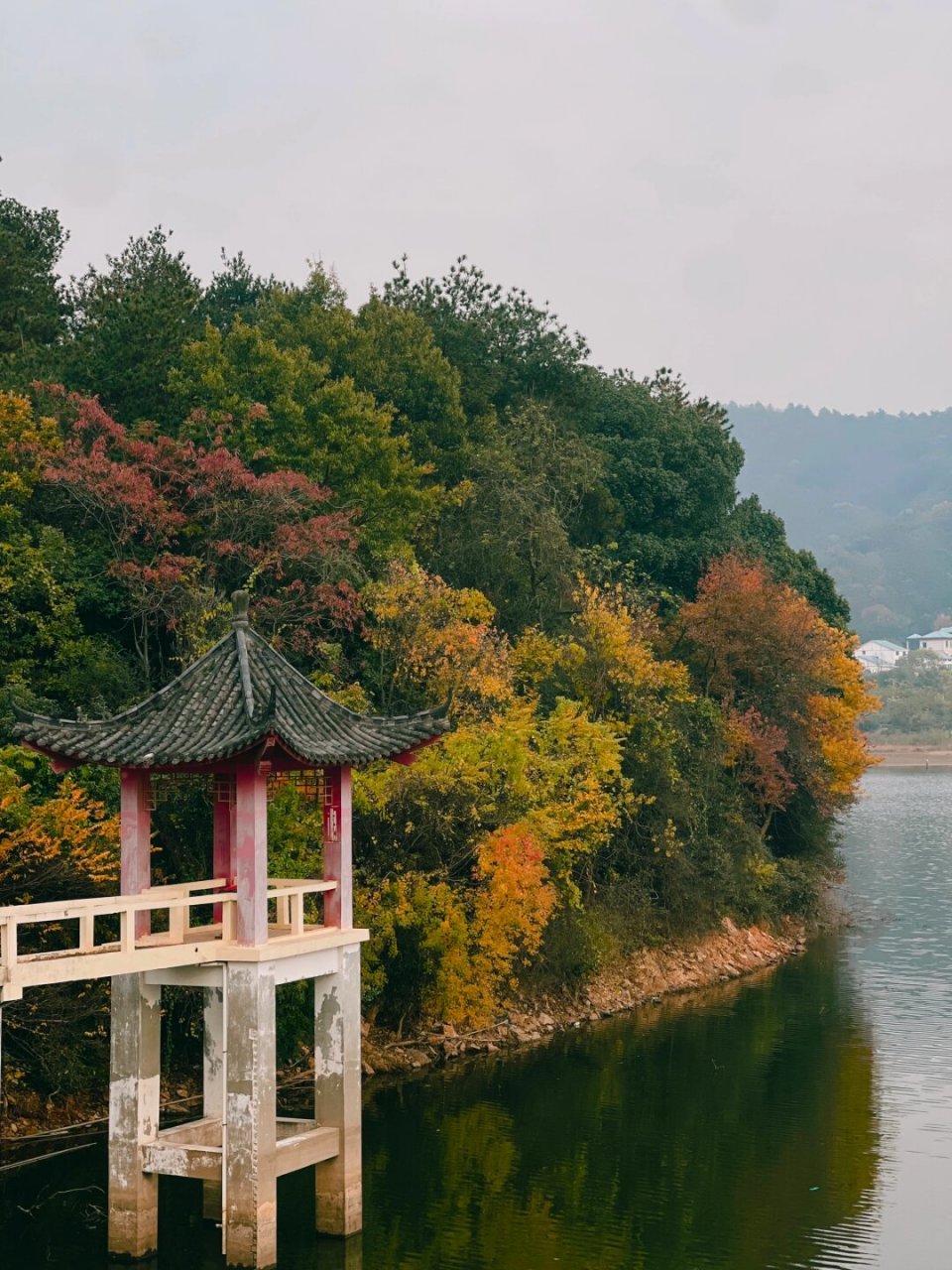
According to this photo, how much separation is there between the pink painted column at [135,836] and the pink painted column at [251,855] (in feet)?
3.69

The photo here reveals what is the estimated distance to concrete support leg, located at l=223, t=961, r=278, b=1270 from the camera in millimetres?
16938

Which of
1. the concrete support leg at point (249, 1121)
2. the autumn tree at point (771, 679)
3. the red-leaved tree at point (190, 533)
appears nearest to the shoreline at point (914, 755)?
the autumn tree at point (771, 679)

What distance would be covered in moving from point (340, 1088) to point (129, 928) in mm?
3521

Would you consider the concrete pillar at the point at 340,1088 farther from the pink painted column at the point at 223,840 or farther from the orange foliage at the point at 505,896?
the orange foliage at the point at 505,896

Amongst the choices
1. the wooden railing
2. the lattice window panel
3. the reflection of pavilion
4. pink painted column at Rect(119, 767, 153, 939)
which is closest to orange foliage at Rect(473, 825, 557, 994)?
the lattice window panel

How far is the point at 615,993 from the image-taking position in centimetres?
3306

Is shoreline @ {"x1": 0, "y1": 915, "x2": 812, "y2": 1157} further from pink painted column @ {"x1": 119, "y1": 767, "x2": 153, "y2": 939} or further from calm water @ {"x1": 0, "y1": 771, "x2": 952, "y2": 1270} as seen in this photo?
pink painted column @ {"x1": 119, "y1": 767, "x2": 153, "y2": 939}

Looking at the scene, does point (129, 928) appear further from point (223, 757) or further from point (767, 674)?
point (767, 674)

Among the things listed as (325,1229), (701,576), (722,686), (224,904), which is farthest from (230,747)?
(701,576)

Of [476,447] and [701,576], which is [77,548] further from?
[701,576]

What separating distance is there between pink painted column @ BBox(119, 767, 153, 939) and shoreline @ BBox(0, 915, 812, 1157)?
6207 mm

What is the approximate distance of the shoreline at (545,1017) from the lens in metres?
22.8

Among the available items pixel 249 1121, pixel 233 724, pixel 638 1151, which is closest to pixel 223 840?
pixel 233 724

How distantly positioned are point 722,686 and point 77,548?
1878 centimetres
